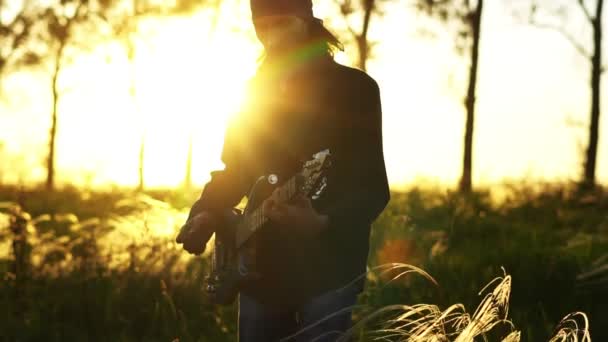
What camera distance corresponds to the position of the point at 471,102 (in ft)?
66.6

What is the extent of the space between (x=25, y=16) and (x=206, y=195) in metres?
23.2

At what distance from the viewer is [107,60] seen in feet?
83.2

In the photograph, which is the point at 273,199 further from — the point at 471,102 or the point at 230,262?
the point at 471,102

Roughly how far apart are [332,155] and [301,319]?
701 millimetres

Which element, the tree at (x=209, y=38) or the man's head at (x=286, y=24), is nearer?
the man's head at (x=286, y=24)

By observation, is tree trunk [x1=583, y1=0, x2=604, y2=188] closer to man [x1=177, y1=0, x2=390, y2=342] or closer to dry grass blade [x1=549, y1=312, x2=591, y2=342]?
dry grass blade [x1=549, y1=312, x2=591, y2=342]

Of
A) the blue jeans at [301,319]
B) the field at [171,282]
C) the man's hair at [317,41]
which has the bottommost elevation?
the field at [171,282]

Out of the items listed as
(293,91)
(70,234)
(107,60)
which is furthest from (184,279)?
(107,60)

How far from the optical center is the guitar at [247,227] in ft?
10.7

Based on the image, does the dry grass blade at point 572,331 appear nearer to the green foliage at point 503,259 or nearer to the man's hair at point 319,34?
the green foliage at point 503,259

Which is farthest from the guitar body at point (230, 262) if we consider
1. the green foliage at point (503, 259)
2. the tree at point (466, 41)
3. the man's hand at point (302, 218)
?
the tree at point (466, 41)

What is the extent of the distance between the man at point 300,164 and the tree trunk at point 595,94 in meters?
17.4

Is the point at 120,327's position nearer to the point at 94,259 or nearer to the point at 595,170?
the point at 94,259

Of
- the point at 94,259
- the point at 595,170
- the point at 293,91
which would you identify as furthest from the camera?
the point at 595,170
